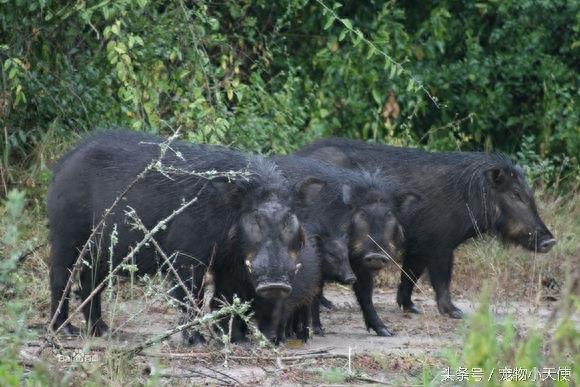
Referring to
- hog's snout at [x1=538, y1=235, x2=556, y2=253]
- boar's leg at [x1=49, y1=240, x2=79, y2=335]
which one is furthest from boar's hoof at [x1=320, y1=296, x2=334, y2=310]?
Result: boar's leg at [x1=49, y1=240, x2=79, y2=335]

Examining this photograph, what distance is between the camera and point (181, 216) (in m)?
7.82

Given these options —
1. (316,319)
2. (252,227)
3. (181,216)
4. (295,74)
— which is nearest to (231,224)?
(252,227)

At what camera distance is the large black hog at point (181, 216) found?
24.9 ft

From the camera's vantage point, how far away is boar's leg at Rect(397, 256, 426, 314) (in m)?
10.1

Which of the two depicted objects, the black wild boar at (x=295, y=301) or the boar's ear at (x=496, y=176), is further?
the boar's ear at (x=496, y=176)

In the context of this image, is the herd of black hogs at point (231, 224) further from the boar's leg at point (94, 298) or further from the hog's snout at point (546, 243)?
the hog's snout at point (546, 243)

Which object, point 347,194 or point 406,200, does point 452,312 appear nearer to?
point 406,200

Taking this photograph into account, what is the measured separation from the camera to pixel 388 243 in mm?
8859

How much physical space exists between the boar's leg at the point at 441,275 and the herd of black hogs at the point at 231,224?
23 centimetres

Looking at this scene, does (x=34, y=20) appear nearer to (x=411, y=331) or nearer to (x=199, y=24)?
(x=199, y=24)

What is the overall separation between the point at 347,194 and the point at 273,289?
173cm

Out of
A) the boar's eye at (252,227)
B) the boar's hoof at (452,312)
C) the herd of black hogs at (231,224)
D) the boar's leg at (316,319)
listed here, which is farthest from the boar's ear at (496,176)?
the boar's eye at (252,227)

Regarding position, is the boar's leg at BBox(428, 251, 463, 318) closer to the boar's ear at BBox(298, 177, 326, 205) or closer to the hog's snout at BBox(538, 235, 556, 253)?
the hog's snout at BBox(538, 235, 556, 253)

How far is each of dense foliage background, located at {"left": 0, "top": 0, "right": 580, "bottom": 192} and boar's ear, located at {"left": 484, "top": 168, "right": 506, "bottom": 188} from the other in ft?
2.28
